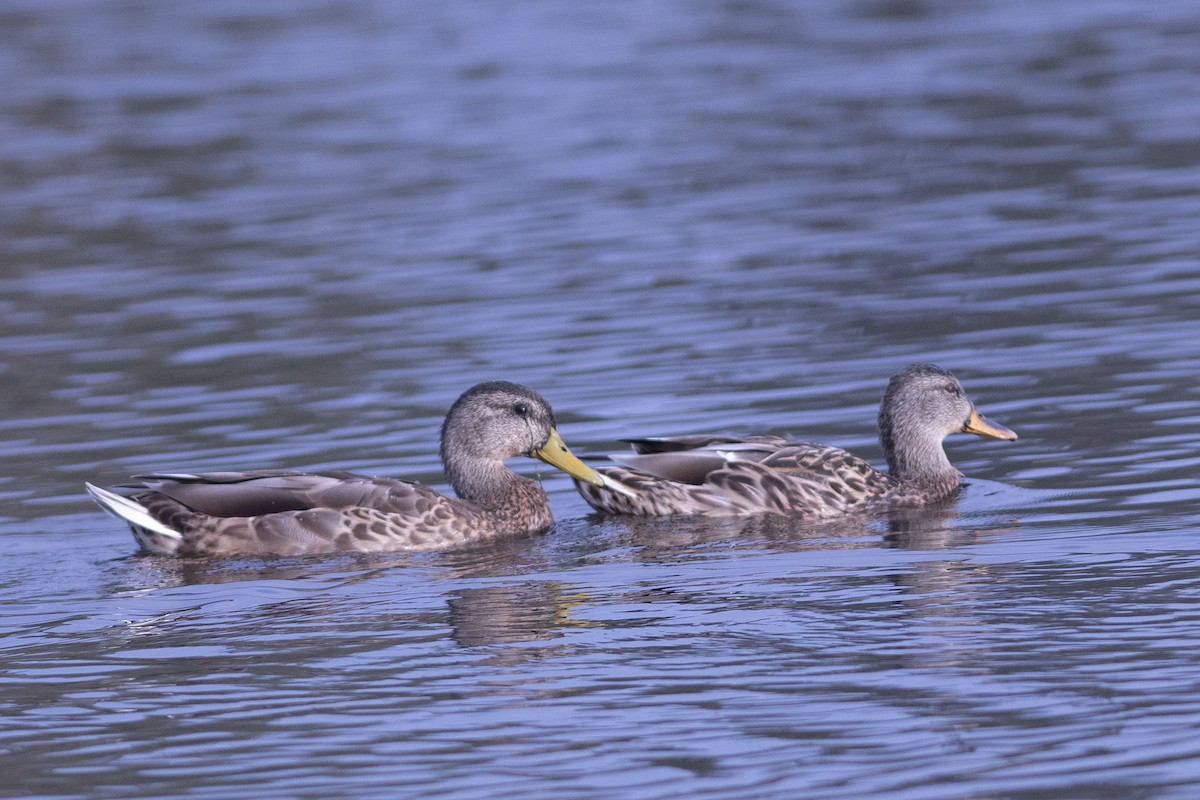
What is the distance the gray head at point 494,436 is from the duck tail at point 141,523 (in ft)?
A: 5.53

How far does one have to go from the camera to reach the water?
771 cm

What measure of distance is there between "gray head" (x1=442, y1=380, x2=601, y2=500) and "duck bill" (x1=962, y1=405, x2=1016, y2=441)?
2340mm

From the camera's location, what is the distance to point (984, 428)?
41.7 feet

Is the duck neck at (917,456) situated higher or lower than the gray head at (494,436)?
lower

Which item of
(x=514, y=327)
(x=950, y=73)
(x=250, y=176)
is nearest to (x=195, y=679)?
(x=514, y=327)

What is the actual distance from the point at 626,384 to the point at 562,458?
2935 millimetres

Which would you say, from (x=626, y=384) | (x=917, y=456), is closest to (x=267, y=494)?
(x=917, y=456)

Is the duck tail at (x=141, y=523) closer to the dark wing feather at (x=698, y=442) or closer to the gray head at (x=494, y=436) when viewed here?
the gray head at (x=494, y=436)

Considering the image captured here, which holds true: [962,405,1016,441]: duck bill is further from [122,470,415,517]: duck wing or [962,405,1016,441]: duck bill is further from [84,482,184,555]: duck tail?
[84,482,184,555]: duck tail

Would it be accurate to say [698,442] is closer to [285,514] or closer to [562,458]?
[562,458]

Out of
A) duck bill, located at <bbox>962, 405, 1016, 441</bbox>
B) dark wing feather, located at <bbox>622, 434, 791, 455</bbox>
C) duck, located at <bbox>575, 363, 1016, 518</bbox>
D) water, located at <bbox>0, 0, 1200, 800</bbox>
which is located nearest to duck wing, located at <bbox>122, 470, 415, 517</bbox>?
water, located at <bbox>0, 0, 1200, 800</bbox>

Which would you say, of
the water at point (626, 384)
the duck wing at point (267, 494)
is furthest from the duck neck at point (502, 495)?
the duck wing at point (267, 494)

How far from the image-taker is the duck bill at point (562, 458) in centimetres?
1208

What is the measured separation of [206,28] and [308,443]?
2967 cm
